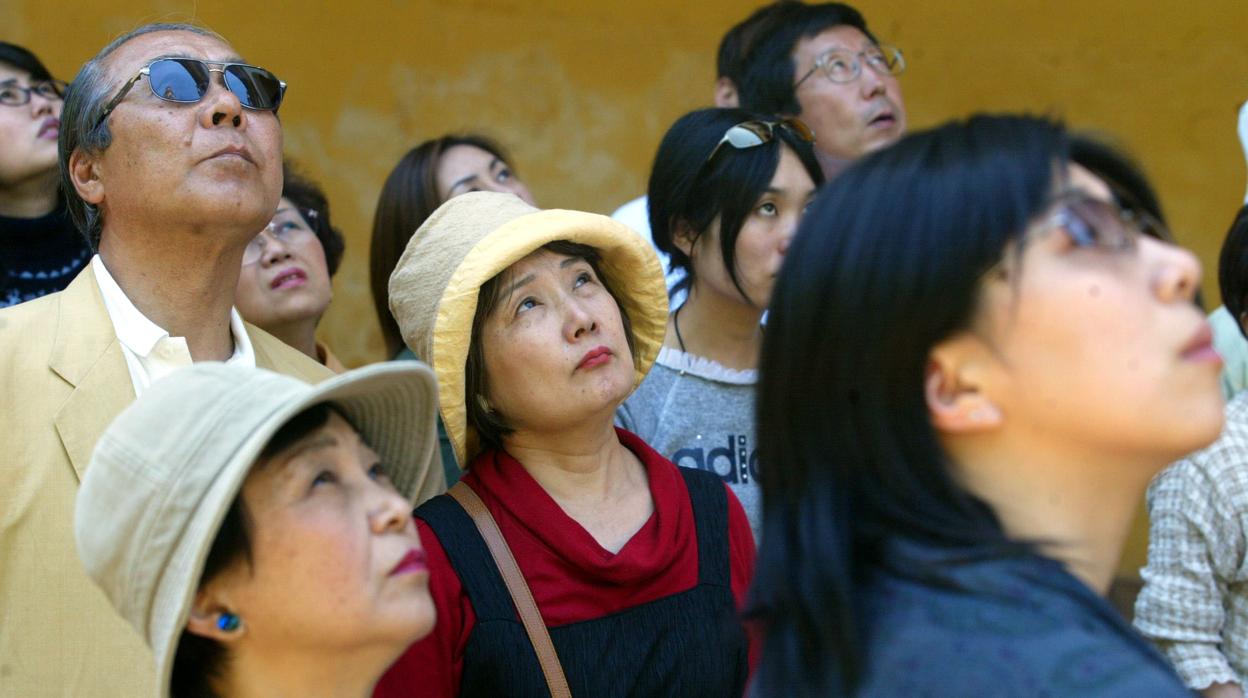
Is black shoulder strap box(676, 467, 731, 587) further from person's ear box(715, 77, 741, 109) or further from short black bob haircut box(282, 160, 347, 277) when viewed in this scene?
person's ear box(715, 77, 741, 109)

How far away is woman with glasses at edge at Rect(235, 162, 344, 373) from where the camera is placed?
3.48 meters

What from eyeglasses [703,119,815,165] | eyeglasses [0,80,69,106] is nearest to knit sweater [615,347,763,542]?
eyeglasses [703,119,815,165]

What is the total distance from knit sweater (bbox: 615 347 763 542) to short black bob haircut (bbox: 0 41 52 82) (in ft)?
5.76

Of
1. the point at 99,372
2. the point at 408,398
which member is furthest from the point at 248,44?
the point at 408,398

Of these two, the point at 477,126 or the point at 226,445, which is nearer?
the point at 226,445

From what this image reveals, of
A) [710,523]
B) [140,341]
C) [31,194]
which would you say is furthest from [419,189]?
[710,523]

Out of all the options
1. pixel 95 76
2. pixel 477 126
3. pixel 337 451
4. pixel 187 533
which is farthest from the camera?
pixel 477 126

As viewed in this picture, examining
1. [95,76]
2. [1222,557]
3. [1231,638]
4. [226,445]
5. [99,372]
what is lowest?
[1231,638]

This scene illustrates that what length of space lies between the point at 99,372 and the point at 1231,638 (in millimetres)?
2184

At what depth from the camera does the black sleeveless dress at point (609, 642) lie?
2236 mm

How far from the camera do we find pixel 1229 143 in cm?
552

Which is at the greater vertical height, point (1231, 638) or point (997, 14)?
point (997, 14)

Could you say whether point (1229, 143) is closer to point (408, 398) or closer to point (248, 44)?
point (248, 44)

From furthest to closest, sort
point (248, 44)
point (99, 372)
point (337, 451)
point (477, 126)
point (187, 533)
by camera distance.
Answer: point (477, 126) → point (248, 44) → point (99, 372) → point (337, 451) → point (187, 533)
